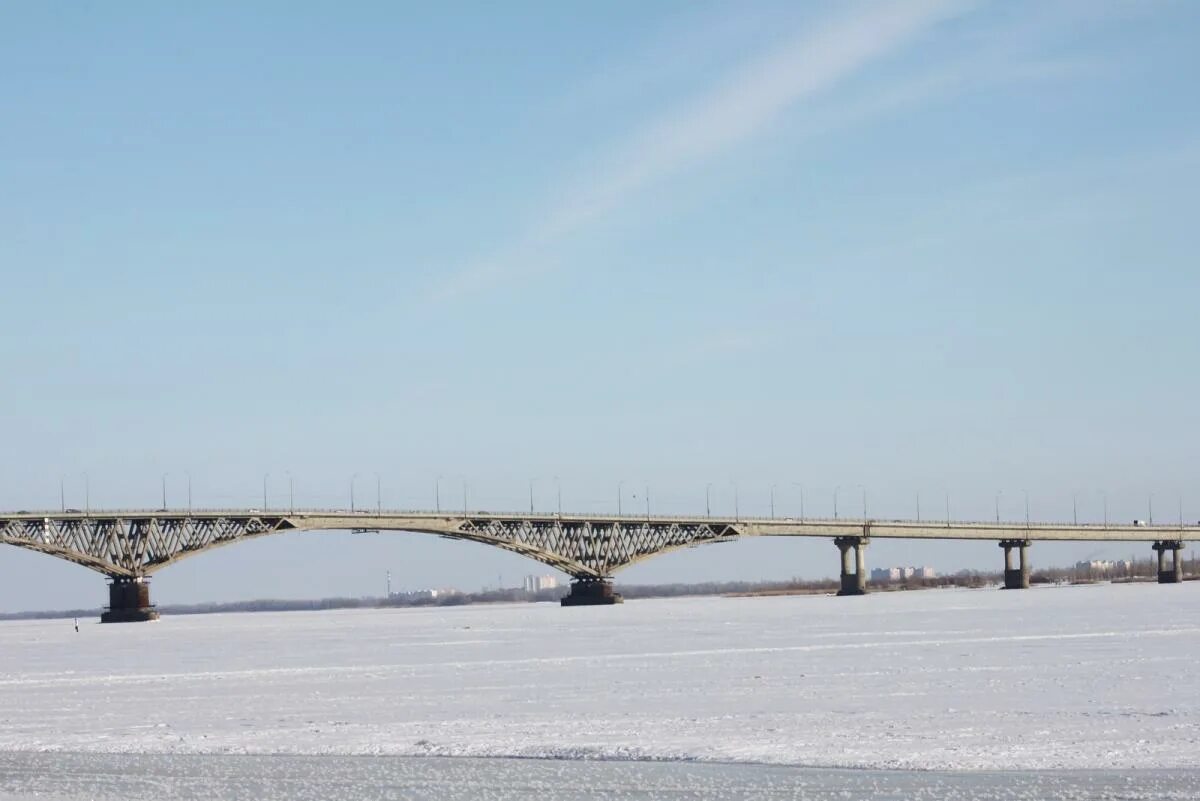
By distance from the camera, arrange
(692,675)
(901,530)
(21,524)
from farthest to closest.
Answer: (901,530)
(21,524)
(692,675)

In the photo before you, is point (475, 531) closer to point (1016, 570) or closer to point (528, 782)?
point (1016, 570)

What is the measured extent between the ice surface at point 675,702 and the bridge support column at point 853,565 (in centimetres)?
12042

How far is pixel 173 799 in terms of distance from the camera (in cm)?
1803

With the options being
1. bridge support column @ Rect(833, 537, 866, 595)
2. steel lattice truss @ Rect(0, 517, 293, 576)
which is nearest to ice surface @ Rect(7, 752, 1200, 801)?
steel lattice truss @ Rect(0, 517, 293, 576)

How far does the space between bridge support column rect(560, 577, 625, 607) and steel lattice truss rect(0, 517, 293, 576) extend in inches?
1235

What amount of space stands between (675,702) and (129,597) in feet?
350

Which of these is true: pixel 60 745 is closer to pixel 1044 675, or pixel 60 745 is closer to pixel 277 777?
Result: pixel 277 777

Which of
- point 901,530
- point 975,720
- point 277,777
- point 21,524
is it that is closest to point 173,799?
point 277,777

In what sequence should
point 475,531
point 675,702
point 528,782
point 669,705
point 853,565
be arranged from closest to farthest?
point 528,782
point 669,705
point 675,702
point 475,531
point 853,565

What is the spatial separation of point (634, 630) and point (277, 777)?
4552 centimetres

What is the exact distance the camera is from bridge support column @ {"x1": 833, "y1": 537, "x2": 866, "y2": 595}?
169 m

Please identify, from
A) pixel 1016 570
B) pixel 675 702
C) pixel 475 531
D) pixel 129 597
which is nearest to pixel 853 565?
pixel 1016 570

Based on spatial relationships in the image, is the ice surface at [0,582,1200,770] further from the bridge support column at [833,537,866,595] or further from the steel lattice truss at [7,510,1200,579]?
the bridge support column at [833,537,866,595]

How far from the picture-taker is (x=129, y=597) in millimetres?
Result: 126062
